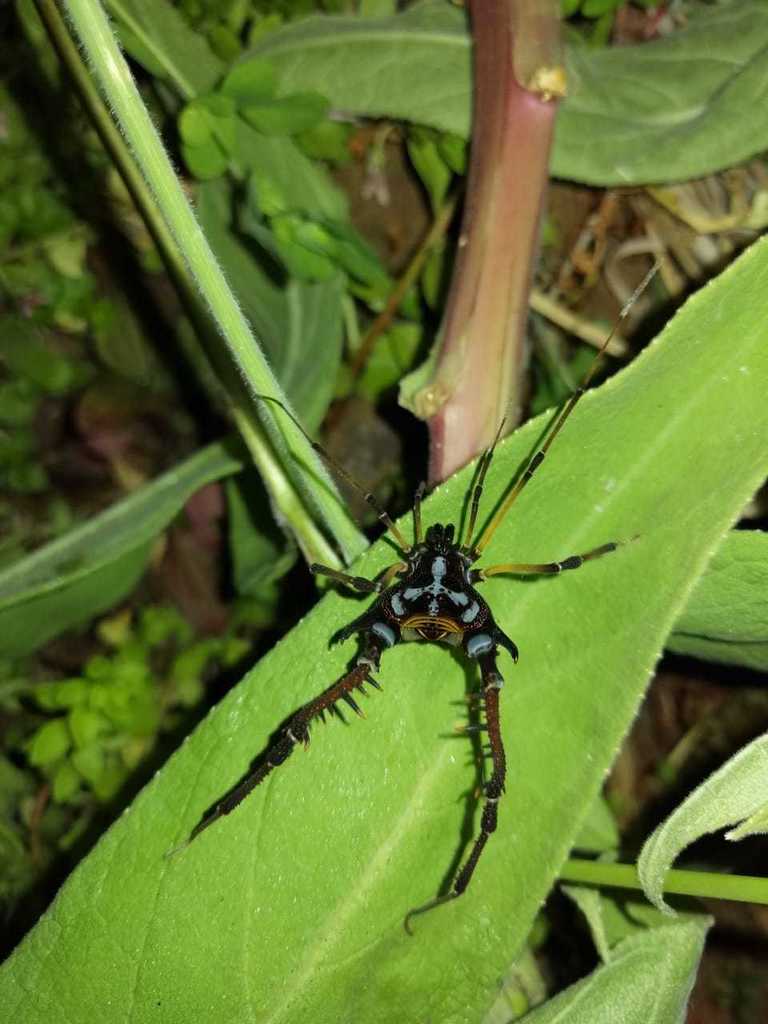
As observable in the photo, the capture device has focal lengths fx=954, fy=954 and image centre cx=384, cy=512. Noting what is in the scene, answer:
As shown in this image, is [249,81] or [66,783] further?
[66,783]

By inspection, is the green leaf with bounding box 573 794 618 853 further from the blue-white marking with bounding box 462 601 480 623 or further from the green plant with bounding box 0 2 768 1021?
the blue-white marking with bounding box 462 601 480 623

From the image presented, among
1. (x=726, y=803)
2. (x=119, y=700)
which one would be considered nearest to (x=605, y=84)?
(x=726, y=803)

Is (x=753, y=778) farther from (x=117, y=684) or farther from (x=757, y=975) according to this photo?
(x=117, y=684)

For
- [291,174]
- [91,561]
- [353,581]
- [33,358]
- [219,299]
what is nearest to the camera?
[219,299]

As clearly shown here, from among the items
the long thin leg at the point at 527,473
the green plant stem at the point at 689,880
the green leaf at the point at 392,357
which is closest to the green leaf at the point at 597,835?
the green plant stem at the point at 689,880

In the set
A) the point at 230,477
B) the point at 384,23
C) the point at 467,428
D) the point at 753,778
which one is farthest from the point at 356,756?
the point at 384,23

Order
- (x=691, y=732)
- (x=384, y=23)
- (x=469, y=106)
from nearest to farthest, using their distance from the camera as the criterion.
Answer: (x=469, y=106)
(x=384, y=23)
(x=691, y=732)

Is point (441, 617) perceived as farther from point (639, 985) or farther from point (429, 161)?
point (429, 161)
